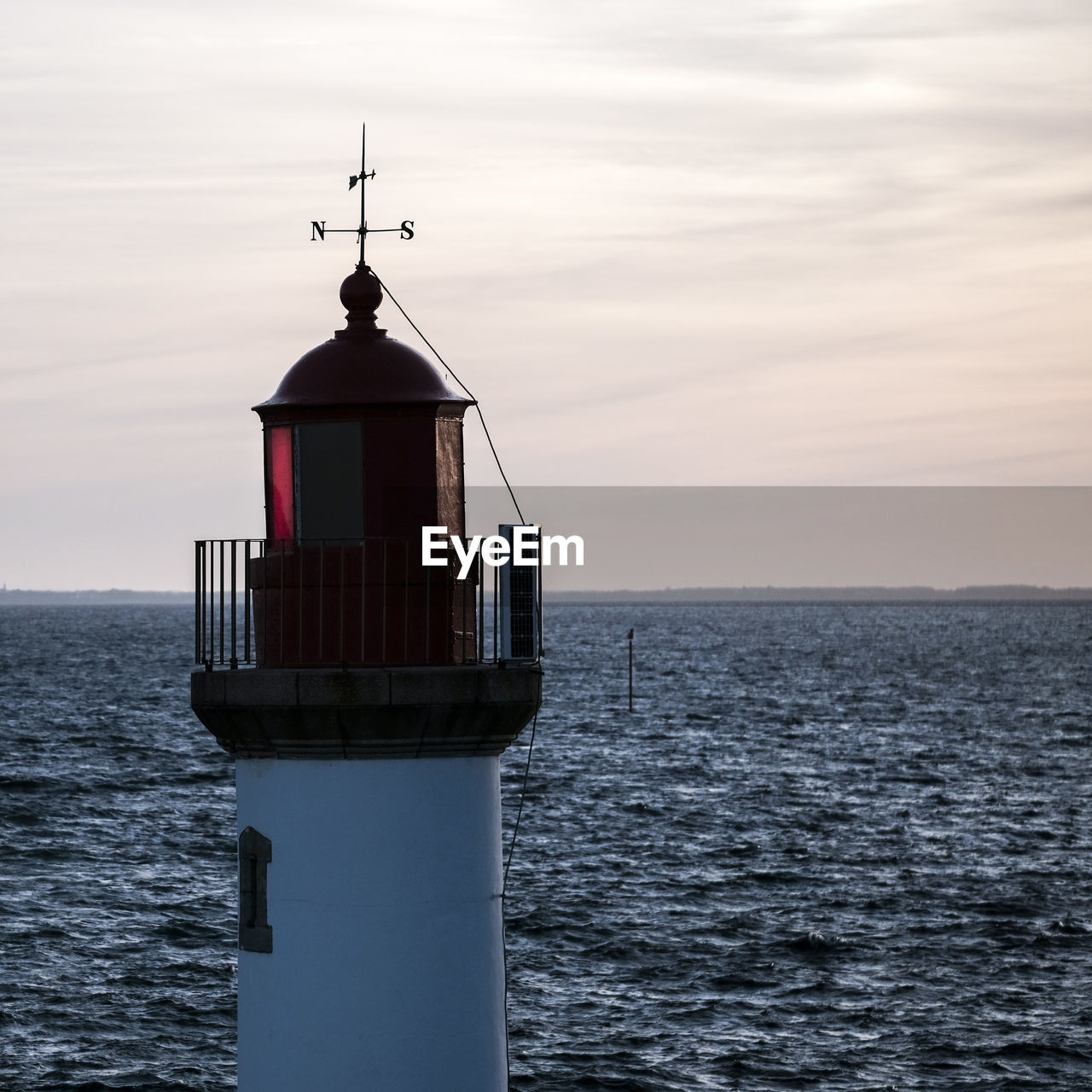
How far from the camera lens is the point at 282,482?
11141 mm

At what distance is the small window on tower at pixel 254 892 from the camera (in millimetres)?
10961

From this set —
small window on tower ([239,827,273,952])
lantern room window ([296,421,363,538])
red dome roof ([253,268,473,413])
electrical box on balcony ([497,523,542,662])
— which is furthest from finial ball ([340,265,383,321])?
small window on tower ([239,827,273,952])

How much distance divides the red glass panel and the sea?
567 cm

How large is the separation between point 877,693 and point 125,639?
4212 inches

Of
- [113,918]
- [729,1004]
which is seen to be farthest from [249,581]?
[113,918]

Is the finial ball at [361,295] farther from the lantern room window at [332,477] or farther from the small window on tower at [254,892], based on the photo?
the small window on tower at [254,892]

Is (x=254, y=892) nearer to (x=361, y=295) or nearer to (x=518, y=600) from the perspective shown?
(x=518, y=600)

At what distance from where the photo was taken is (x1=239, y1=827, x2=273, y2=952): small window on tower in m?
11.0

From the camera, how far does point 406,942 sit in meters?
10.8

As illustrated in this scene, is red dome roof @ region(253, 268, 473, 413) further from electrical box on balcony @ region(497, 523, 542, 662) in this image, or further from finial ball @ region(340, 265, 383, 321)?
electrical box on balcony @ region(497, 523, 542, 662)

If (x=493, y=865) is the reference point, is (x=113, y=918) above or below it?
below

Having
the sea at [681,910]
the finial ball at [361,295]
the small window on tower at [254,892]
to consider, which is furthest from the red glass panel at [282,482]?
the sea at [681,910]

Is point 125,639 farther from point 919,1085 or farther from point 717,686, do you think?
point 919,1085

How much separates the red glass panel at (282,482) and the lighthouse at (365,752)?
0.02 meters
